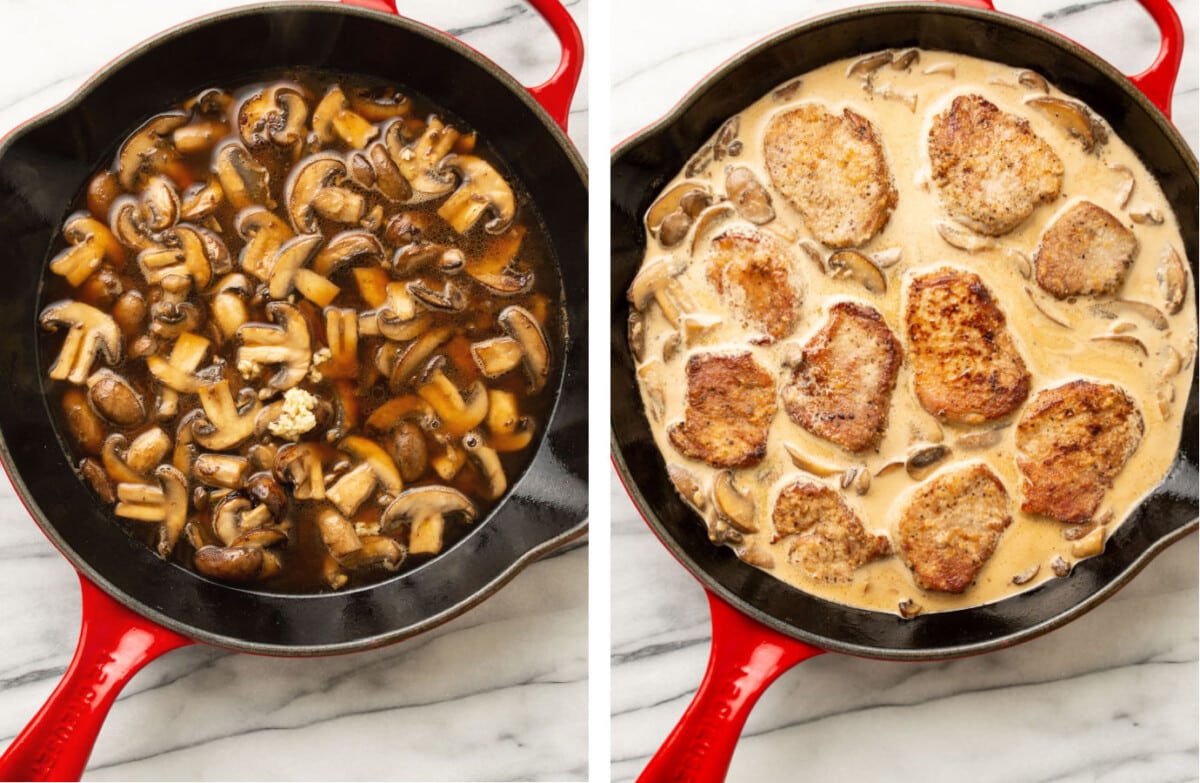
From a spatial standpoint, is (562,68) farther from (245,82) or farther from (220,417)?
(220,417)

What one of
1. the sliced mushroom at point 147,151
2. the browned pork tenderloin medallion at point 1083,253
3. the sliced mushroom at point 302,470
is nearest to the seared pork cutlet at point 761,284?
the browned pork tenderloin medallion at point 1083,253

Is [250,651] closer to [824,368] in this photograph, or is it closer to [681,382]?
[681,382]

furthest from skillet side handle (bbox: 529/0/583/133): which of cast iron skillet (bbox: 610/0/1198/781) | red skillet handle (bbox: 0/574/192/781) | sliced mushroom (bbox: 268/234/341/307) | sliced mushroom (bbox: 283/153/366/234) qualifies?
red skillet handle (bbox: 0/574/192/781)

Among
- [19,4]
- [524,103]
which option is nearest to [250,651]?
[524,103]

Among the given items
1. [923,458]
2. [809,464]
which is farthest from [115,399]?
[923,458]

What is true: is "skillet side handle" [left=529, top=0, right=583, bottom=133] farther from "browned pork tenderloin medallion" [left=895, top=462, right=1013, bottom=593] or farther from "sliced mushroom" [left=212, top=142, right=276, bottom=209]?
"browned pork tenderloin medallion" [left=895, top=462, right=1013, bottom=593]

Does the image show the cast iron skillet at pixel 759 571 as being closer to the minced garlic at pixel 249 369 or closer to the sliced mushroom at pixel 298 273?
the sliced mushroom at pixel 298 273
